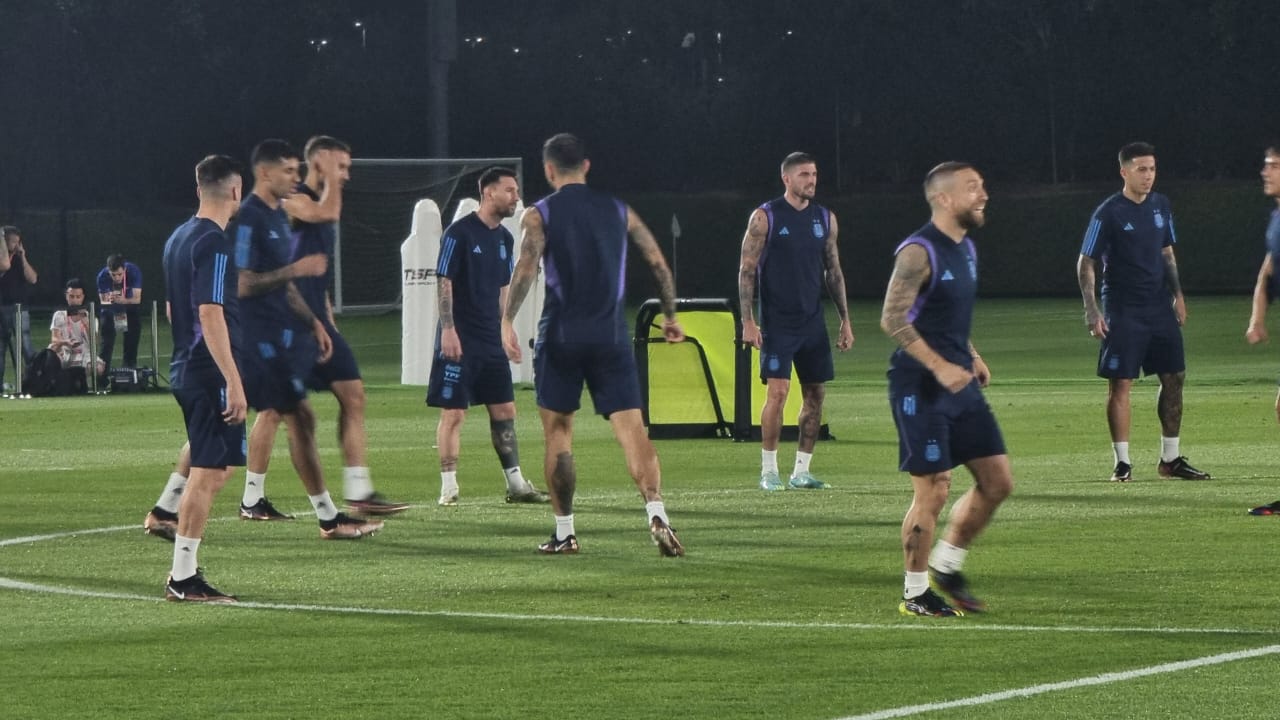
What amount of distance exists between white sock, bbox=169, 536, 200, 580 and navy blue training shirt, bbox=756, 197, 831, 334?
245 inches

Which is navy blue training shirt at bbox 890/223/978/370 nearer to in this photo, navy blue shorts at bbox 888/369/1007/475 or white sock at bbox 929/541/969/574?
navy blue shorts at bbox 888/369/1007/475

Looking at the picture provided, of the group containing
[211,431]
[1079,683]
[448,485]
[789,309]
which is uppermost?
[789,309]

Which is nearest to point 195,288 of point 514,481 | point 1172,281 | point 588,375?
point 588,375

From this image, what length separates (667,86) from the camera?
76.8 m

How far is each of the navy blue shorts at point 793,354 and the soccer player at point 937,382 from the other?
6.00 meters

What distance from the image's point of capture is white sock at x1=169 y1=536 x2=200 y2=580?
9875mm

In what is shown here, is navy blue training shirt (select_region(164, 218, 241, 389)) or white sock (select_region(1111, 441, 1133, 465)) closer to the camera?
navy blue training shirt (select_region(164, 218, 241, 389))

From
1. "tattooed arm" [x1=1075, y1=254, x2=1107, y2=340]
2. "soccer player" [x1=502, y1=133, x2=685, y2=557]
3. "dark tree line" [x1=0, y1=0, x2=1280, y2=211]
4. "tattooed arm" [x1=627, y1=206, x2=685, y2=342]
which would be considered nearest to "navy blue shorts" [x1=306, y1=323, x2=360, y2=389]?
"soccer player" [x1=502, y1=133, x2=685, y2=557]

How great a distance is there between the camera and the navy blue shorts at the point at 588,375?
11352 mm

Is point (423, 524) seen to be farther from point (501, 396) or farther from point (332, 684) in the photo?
point (332, 684)

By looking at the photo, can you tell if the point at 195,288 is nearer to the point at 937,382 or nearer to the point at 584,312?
the point at 584,312

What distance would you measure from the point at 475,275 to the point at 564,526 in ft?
10.0

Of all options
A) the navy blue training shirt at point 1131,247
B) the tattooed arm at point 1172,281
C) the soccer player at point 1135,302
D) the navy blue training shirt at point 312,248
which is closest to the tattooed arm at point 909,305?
the navy blue training shirt at point 312,248

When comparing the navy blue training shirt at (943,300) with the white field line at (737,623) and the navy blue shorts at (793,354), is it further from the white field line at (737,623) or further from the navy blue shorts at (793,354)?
the navy blue shorts at (793,354)
